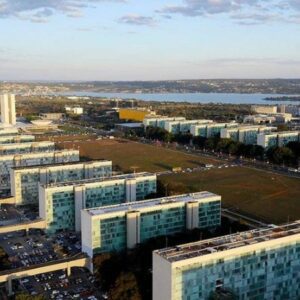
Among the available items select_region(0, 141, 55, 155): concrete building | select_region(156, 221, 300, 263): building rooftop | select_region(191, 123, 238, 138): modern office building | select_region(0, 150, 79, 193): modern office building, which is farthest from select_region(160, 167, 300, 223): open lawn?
select_region(191, 123, 238, 138): modern office building

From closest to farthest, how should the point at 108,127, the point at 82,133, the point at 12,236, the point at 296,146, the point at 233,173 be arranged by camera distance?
the point at 12,236, the point at 233,173, the point at 296,146, the point at 82,133, the point at 108,127

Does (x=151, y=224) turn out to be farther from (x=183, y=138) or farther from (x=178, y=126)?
(x=178, y=126)

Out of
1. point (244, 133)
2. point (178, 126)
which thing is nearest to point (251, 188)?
point (244, 133)

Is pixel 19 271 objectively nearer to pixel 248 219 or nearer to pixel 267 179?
pixel 248 219

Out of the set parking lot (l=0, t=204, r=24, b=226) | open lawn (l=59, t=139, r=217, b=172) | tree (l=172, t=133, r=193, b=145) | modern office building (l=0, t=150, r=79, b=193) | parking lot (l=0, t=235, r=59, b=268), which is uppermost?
modern office building (l=0, t=150, r=79, b=193)

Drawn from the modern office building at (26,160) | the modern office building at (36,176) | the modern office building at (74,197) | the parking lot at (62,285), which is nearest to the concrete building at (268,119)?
the modern office building at (26,160)

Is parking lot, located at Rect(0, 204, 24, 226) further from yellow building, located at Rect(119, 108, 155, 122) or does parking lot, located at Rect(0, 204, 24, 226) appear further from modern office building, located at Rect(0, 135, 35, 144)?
yellow building, located at Rect(119, 108, 155, 122)

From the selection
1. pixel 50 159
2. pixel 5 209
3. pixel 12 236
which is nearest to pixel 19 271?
pixel 12 236
